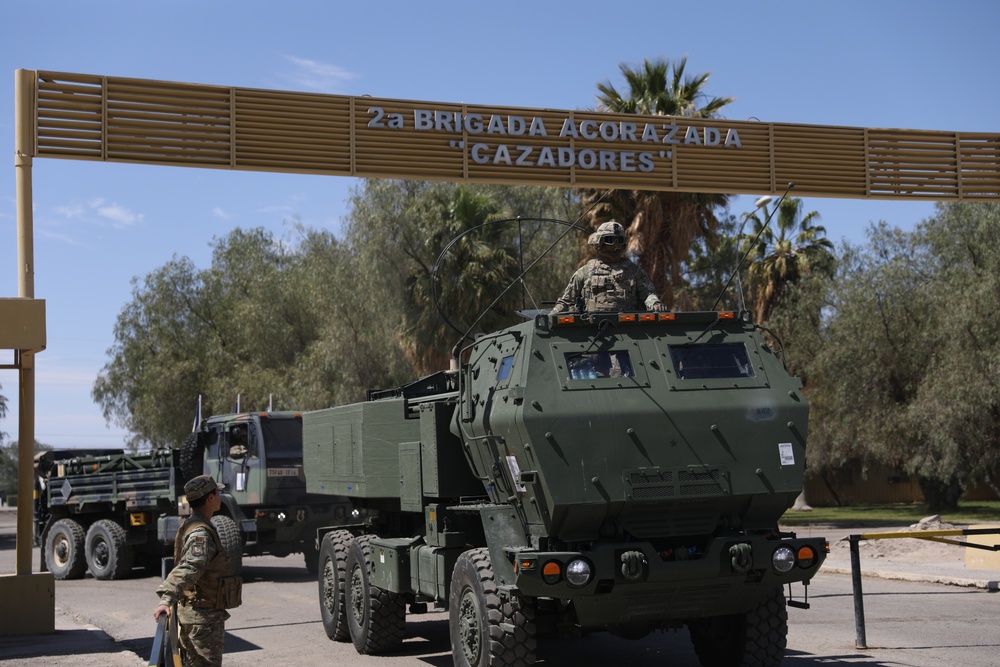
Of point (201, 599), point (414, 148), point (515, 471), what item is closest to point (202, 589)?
point (201, 599)

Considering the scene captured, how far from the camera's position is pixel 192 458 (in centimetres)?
1875

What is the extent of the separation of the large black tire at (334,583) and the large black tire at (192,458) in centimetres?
737

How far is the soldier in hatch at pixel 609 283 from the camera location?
31.1 ft

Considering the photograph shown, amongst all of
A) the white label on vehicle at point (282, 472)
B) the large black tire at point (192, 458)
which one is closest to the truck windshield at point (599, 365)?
the white label on vehicle at point (282, 472)

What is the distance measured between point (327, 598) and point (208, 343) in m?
38.5

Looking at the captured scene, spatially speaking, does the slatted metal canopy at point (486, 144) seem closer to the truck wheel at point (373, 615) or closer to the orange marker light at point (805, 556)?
the truck wheel at point (373, 615)

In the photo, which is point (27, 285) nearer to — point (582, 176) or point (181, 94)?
point (181, 94)

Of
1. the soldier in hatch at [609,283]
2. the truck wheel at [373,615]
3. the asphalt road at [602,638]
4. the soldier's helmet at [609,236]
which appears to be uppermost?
the soldier's helmet at [609,236]

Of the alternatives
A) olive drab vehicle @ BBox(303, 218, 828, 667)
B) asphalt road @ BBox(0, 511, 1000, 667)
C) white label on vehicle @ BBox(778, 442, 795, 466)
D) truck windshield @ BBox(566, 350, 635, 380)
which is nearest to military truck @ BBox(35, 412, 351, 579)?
asphalt road @ BBox(0, 511, 1000, 667)

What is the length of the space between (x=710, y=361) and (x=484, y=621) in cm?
251

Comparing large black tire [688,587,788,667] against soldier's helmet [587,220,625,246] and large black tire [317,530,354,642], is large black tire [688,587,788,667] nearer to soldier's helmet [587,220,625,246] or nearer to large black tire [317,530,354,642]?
soldier's helmet [587,220,625,246]

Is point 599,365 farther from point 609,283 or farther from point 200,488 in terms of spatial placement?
point 200,488

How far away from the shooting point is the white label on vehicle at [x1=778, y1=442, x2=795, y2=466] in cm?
812

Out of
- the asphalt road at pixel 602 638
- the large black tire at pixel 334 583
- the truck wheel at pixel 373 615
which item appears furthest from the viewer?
the large black tire at pixel 334 583
